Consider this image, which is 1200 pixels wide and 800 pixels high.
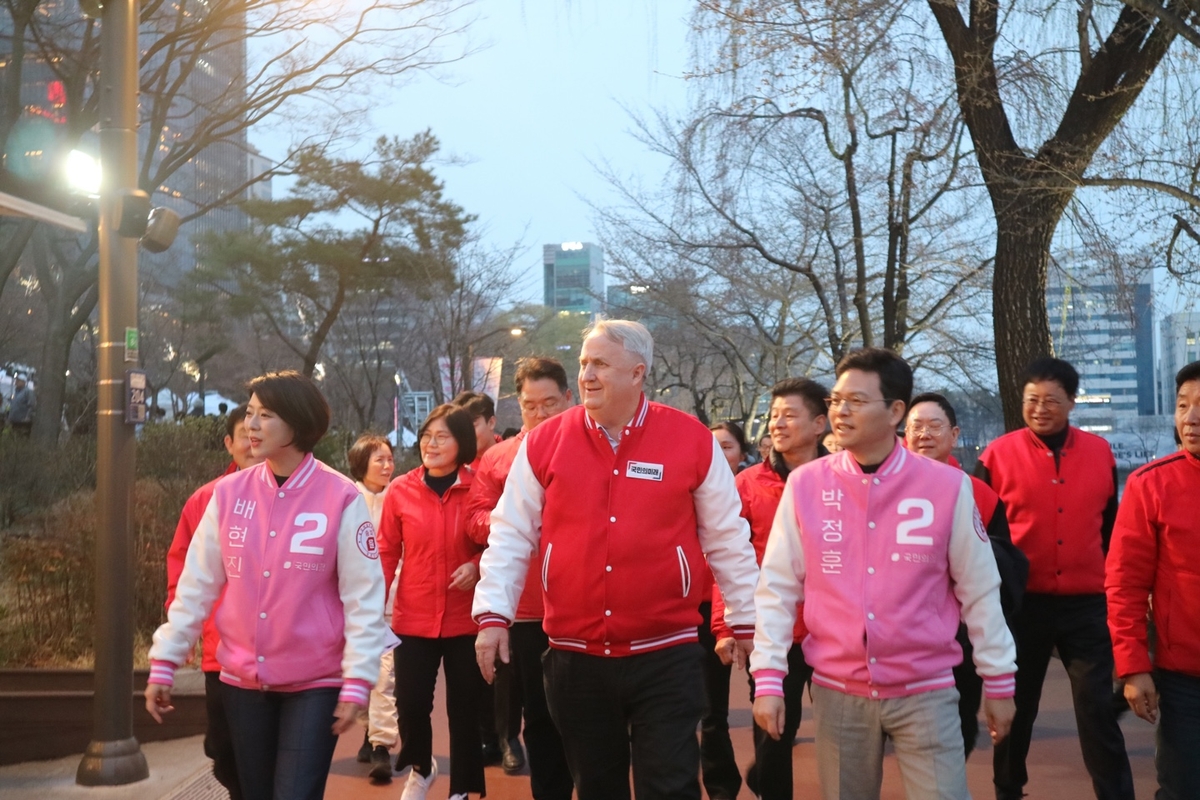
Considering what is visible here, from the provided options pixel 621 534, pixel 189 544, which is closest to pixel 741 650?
pixel 621 534

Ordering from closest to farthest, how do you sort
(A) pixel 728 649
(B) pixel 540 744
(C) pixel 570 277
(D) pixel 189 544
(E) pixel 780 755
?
(A) pixel 728 649, (D) pixel 189 544, (E) pixel 780 755, (B) pixel 540 744, (C) pixel 570 277

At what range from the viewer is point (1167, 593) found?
169 inches

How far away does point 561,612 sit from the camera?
424 cm

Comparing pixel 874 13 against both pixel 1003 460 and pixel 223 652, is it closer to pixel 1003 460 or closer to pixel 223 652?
pixel 1003 460

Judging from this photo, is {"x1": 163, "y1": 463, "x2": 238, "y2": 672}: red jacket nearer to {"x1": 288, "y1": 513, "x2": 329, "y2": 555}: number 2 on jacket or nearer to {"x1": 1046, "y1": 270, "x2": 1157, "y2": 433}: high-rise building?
{"x1": 288, "y1": 513, "x2": 329, "y2": 555}: number 2 on jacket

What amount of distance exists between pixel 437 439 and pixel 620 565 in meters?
2.42

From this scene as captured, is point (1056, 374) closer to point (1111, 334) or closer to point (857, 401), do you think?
point (857, 401)

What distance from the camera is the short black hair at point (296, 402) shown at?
429cm

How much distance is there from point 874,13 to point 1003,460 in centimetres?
461

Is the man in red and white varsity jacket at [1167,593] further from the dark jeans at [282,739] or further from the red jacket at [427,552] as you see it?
the red jacket at [427,552]

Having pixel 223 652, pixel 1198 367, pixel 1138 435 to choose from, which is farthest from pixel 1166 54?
pixel 223 652

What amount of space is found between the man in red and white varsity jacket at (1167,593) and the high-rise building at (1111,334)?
4818mm

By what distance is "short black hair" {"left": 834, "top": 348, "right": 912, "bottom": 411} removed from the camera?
4.02 metres

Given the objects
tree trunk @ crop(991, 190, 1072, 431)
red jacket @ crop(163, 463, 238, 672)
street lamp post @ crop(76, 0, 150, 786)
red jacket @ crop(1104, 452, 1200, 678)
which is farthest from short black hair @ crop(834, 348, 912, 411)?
tree trunk @ crop(991, 190, 1072, 431)
